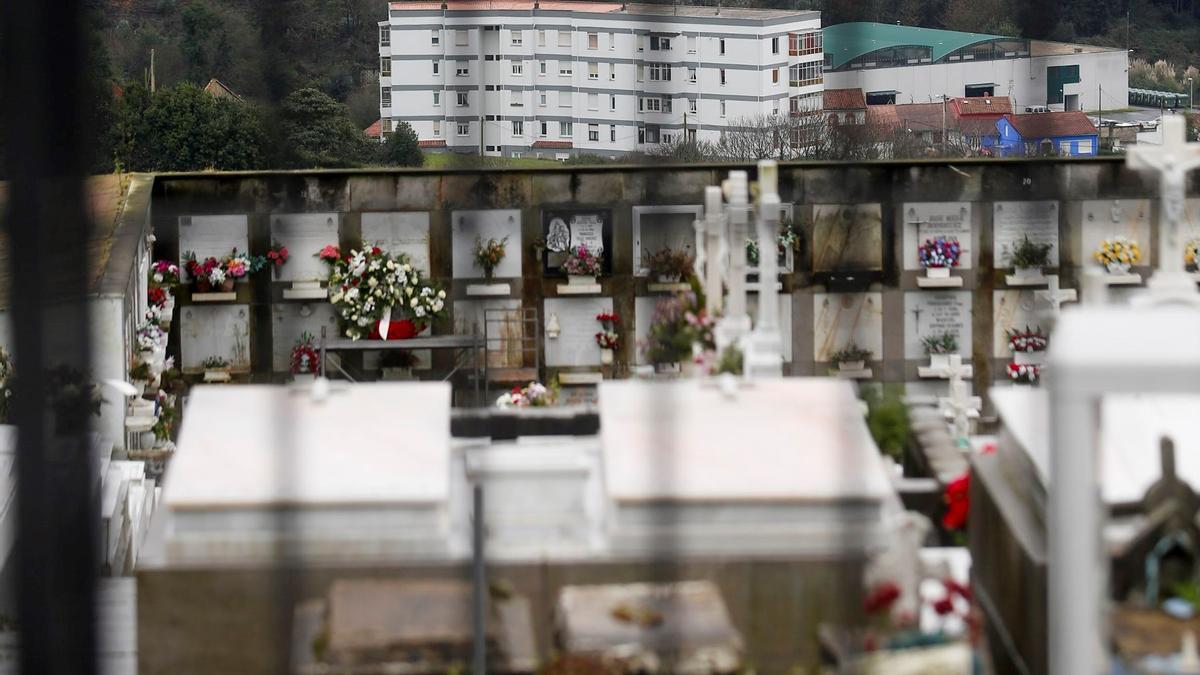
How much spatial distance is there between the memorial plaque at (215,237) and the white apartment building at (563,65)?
3473mm

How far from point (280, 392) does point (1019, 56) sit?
34cm

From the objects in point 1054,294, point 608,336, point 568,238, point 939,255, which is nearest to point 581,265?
point 568,238

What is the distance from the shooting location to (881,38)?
0.59 m

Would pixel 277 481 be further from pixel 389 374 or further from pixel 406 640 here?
pixel 389 374

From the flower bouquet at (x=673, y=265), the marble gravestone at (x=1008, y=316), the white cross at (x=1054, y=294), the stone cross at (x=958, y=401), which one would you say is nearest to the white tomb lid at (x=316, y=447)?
the flower bouquet at (x=673, y=265)

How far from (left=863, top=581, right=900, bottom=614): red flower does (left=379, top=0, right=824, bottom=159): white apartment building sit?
0.25 meters

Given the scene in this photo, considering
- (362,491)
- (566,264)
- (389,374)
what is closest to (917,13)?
(362,491)

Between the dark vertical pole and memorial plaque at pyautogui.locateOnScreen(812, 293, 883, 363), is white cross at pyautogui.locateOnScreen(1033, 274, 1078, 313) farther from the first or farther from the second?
the dark vertical pole

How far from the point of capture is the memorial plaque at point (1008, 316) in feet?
14.0

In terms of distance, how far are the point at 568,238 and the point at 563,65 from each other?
3.72 meters

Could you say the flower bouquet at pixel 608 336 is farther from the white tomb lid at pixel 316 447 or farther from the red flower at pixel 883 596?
the red flower at pixel 883 596

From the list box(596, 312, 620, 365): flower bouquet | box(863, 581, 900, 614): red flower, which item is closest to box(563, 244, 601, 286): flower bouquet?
box(596, 312, 620, 365): flower bouquet

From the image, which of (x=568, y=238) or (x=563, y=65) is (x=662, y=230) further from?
(x=563, y=65)

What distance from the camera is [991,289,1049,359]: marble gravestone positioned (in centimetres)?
427
